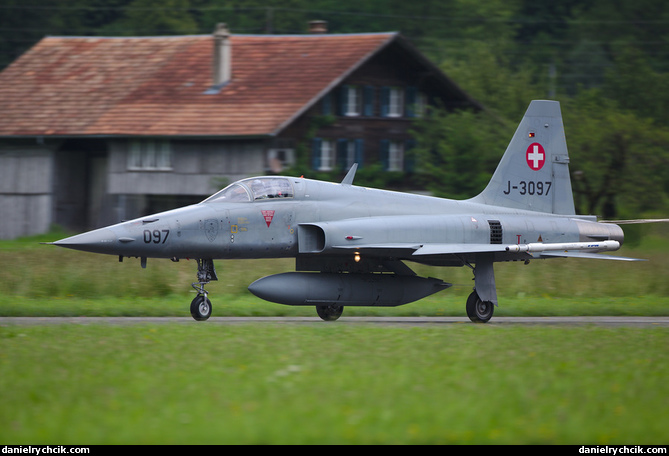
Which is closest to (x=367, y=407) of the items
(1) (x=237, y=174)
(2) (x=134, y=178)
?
(1) (x=237, y=174)

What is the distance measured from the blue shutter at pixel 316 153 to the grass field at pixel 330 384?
73.3ft

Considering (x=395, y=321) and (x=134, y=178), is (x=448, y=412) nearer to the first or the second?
(x=395, y=321)

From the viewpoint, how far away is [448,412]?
761cm

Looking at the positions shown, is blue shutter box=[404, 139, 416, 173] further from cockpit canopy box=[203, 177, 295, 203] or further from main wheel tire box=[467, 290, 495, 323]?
cockpit canopy box=[203, 177, 295, 203]

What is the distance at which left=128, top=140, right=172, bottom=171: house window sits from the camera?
35.1 m

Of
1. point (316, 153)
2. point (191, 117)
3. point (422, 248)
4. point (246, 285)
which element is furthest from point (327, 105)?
point (422, 248)

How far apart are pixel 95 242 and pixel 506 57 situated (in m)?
53.1

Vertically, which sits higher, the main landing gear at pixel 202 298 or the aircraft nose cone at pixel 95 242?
the aircraft nose cone at pixel 95 242

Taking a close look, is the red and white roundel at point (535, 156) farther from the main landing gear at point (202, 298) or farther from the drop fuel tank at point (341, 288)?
the main landing gear at point (202, 298)

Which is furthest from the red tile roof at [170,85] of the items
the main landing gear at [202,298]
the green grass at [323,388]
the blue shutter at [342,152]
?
the green grass at [323,388]

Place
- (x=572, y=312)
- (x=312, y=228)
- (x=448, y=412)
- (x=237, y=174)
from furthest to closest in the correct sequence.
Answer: (x=237, y=174) → (x=572, y=312) → (x=312, y=228) → (x=448, y=412)

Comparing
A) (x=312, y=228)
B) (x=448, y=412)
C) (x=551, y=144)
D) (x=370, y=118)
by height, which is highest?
(x=370, y=118)

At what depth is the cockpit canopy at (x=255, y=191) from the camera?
15180 mm

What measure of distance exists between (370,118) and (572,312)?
68.1 ft
